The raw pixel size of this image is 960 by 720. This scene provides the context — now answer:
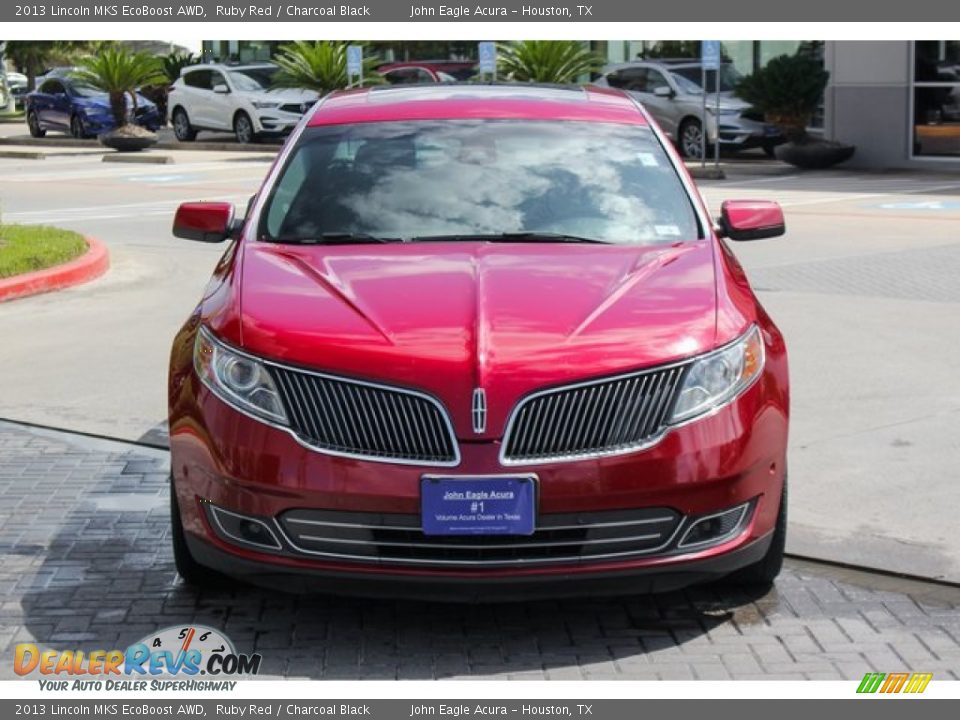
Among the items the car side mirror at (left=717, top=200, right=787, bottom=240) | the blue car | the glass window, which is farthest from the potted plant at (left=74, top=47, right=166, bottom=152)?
the car side mirror at (left=717, top=200, right=787, bottom=240)

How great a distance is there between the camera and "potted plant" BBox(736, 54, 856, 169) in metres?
26.6

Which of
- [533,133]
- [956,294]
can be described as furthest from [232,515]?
[956,294]

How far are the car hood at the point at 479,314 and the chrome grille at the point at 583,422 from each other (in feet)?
0.13

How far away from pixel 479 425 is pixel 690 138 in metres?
24.4

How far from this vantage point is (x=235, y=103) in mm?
34688

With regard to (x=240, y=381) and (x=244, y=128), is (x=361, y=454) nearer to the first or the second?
(x=240, y=381)

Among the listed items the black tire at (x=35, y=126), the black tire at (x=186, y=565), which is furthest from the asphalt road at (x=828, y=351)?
the black tire at (x=35, y=126)

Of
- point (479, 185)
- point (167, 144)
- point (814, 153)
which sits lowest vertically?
point (167, 144)

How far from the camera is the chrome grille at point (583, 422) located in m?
4.79

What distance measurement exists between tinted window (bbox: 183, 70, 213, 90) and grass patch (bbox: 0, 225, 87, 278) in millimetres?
19411

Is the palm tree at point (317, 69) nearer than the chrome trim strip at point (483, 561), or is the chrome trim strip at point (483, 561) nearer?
the chrome trim strip at point (483, 561)

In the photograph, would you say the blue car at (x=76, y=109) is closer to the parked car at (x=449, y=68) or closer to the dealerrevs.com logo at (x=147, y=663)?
the parked car at (x=449, y=68)

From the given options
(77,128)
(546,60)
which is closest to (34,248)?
(546,60)

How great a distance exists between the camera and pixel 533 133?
21.4 feet
